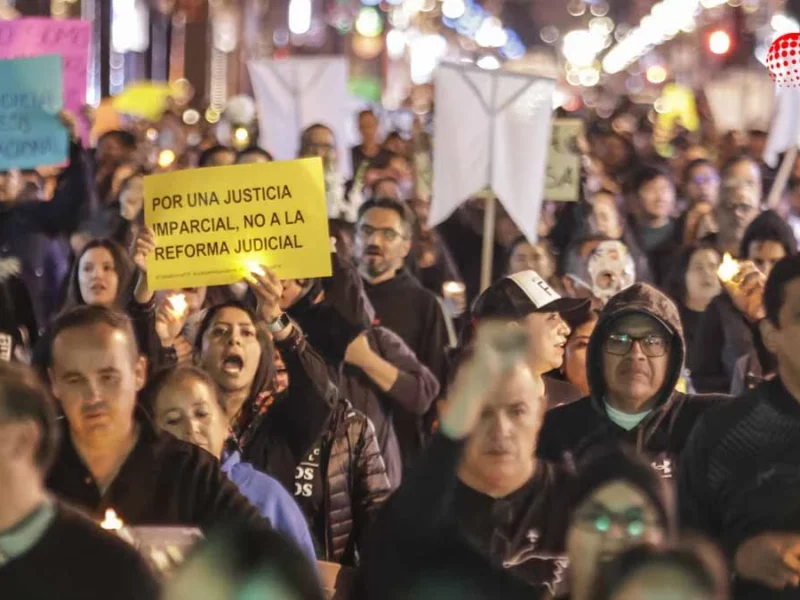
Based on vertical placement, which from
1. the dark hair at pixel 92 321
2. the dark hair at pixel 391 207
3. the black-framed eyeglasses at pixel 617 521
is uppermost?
the dark hair at pixel 391 207

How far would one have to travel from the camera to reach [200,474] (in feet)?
15.5

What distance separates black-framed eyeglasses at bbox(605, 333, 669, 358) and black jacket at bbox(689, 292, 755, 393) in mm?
2345

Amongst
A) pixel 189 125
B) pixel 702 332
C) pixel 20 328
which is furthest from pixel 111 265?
pixel 189 125

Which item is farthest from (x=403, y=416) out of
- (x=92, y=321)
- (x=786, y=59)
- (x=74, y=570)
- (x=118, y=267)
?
(x=74, y=570)

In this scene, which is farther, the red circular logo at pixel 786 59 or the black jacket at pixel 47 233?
the black jacket at pixel 47 233

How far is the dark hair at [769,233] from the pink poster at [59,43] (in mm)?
4331

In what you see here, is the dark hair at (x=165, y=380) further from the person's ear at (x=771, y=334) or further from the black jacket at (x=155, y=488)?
the person's ear at (x=771, y=334)

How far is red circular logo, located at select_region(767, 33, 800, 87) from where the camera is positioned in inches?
364

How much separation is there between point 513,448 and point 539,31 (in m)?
96.8

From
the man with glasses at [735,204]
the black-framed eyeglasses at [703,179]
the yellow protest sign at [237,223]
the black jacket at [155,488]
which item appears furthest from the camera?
the black-framed eyeglasses at [703,179]

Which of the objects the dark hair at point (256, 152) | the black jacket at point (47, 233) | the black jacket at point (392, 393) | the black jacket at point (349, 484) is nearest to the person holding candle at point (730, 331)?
the black jacket at point (392, 393)

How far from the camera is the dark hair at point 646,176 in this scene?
38.2 feet

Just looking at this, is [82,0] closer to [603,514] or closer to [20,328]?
[20,328]

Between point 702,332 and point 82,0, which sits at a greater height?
point 82,0
